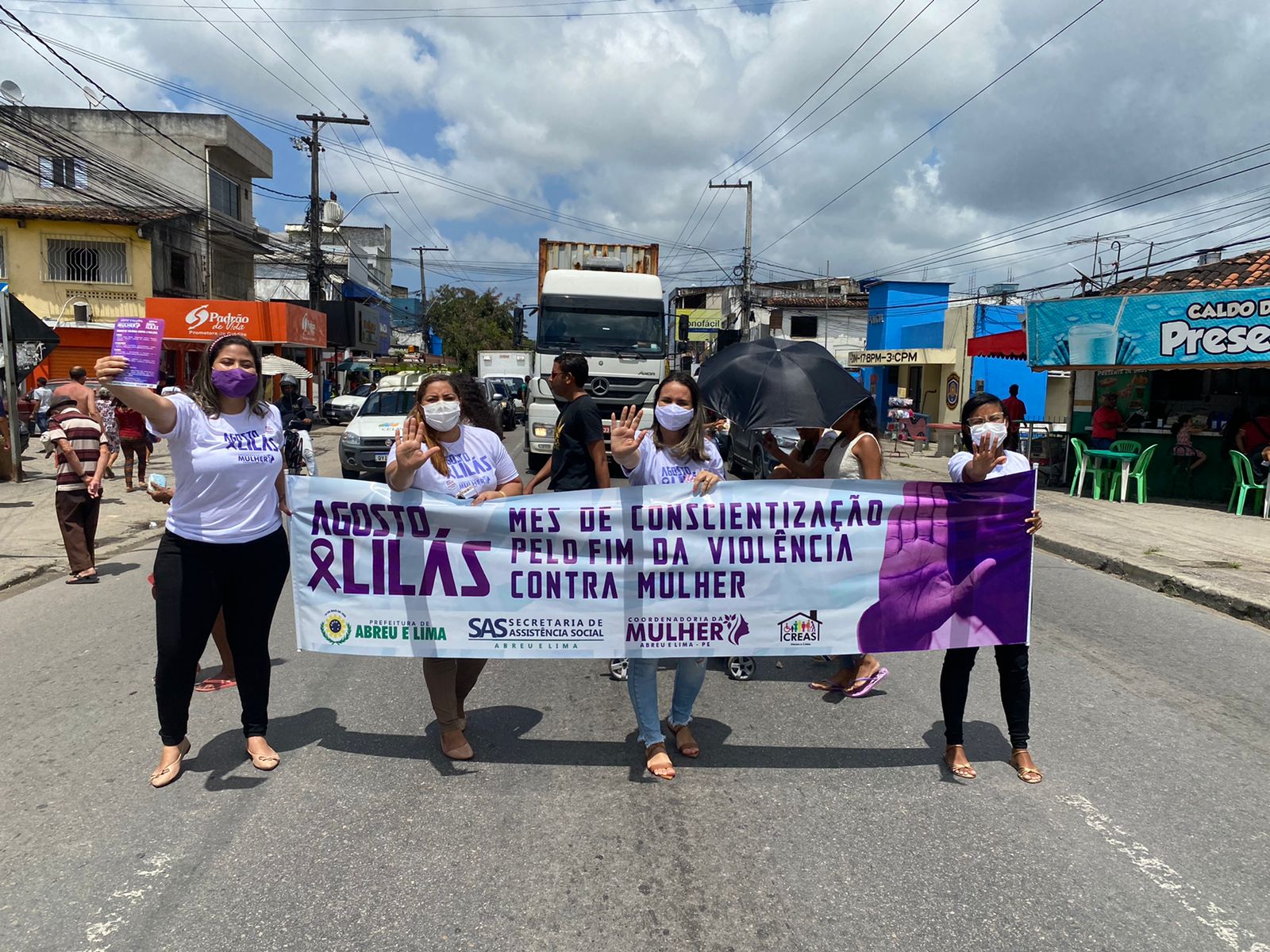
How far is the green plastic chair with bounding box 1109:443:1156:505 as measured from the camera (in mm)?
14163

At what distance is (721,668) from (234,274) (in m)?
36.8

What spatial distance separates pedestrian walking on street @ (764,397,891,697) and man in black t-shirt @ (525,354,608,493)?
1002 millimetres

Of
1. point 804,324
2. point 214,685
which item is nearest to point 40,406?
point 214,685

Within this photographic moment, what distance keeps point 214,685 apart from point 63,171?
33.9 m

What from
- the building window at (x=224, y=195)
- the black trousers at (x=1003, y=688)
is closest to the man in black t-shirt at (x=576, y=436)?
the black trousers at (x=1003, y=688)

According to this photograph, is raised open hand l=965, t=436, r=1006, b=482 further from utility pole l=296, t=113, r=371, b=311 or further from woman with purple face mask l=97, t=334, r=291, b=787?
utility pole l=296, t=113, r=371, b=311

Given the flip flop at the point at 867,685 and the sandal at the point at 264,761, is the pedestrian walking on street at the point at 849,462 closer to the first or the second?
the flip flop at the point at 867,685

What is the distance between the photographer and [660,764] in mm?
4066

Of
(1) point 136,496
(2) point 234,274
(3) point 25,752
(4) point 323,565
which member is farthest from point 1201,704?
(2) point 234,274

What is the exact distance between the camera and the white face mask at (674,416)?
4.13 meters

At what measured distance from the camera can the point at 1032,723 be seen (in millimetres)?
4859

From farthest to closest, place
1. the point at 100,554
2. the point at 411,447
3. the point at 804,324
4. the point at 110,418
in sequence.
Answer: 1. the point at 804,324
2. the point at 110,418
3. the point at 100,554
4. the point at 411,447

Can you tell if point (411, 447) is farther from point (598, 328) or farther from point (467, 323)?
point (467, 323)

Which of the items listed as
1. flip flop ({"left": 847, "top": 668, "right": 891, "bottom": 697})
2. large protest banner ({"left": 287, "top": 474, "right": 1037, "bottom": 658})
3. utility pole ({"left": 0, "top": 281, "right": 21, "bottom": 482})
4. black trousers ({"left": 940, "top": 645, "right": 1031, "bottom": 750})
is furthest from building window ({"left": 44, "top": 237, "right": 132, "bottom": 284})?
black trousers ({"left": 940, "top": 645, "right": 1031, "bottom": 750})
